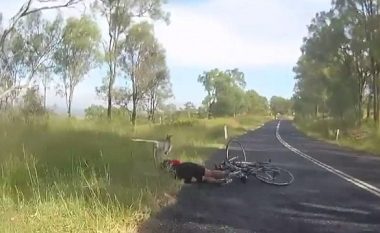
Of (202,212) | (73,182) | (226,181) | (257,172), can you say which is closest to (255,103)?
(257,172)

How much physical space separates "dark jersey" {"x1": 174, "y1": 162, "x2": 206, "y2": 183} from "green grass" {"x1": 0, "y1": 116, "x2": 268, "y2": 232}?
0.54 m

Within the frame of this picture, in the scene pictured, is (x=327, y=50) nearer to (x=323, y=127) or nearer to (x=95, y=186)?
(x=323, y=127)

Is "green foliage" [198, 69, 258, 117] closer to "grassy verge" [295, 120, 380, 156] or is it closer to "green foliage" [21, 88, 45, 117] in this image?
"grassy verge" [295, 120, 380, 156]

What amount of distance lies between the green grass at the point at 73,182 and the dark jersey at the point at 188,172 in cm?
54

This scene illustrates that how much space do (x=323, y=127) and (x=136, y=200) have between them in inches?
1975

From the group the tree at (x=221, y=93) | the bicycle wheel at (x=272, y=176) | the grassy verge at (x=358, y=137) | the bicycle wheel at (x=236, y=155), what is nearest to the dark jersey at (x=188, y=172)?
the bicycle wheel at (x=272, y=176)

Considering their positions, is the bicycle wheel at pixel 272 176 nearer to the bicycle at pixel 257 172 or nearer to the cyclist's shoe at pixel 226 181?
the bicycle at pixel 257 172

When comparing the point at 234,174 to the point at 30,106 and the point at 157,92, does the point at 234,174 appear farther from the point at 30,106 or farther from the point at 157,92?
the point at 157,92

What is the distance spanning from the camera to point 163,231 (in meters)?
8.27

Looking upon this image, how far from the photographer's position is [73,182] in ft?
30.6

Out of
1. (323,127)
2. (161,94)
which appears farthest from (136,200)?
(161,94)

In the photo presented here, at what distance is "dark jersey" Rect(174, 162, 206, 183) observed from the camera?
13.3 metres

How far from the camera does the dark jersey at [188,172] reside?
13344mm

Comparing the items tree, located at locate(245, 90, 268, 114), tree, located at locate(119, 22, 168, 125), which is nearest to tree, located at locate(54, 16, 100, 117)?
tree, located at locate(119, 22, 168, 125)
